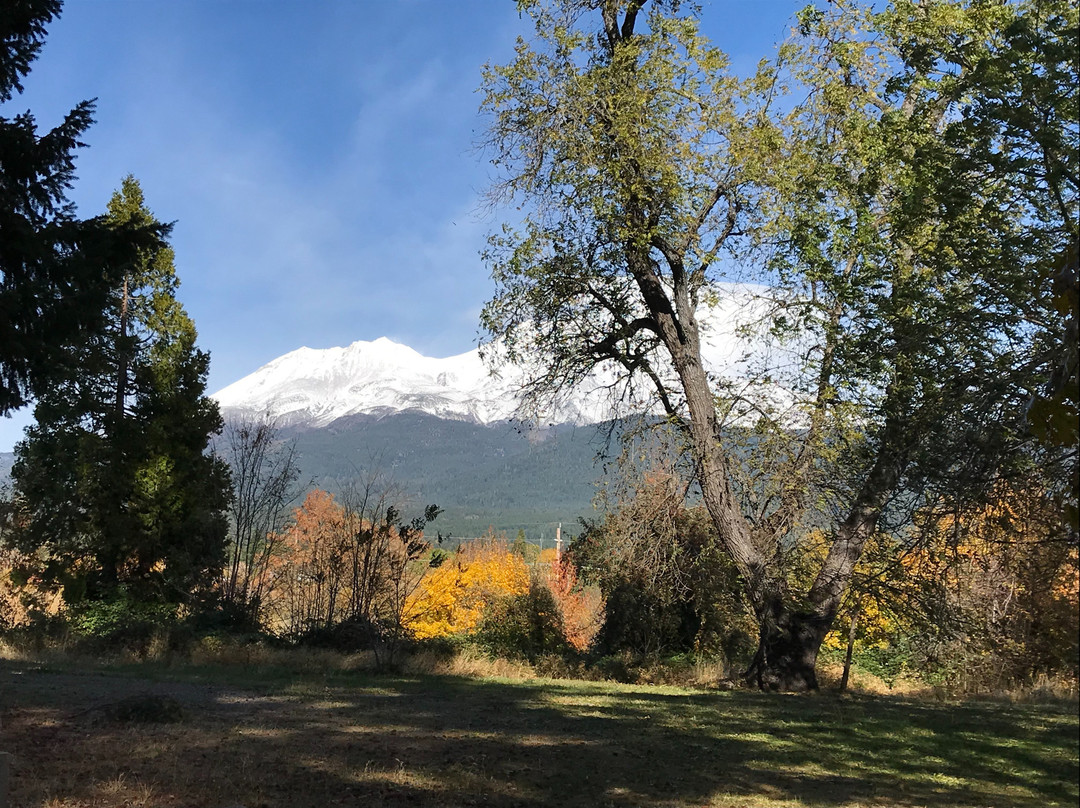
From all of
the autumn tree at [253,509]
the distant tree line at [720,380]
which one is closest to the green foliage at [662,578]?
the distant tree line at [720,380]

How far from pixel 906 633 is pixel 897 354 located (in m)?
7.41

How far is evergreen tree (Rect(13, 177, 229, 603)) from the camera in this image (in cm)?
2039

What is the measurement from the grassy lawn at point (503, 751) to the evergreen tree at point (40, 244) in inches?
140

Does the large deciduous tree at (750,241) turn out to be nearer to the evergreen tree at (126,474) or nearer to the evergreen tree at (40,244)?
the evergreen tree at (40,244)

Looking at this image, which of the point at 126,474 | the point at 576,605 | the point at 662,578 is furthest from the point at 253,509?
the point at 576,605

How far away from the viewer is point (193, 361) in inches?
875

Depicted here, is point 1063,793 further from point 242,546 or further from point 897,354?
point 242,546

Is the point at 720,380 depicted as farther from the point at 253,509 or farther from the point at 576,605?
the point at 576,605

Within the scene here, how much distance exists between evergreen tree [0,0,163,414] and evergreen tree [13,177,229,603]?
32.5ft

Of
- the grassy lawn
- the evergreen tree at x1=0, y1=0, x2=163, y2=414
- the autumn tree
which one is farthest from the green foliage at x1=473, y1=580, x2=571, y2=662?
the evergreen tree at x1=0, y1=0, x2=163, y2=414

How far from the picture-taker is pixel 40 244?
9.35 meters

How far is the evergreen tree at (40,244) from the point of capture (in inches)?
377

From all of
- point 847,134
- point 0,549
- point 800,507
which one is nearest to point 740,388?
point 800,507

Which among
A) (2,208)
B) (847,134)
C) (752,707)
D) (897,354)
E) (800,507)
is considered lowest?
(752,707)
